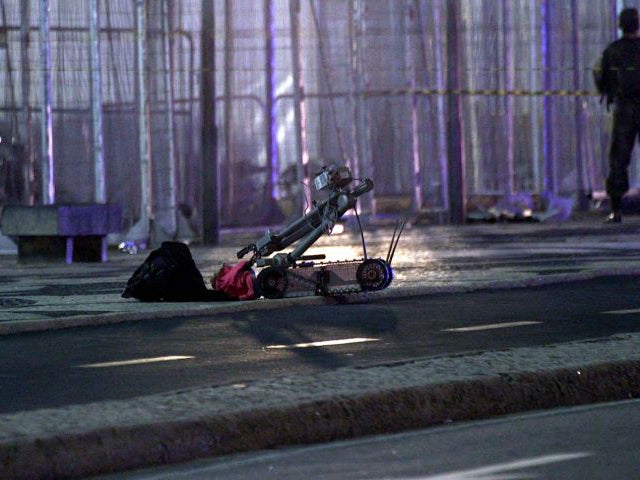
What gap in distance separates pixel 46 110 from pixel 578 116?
30.5 feet

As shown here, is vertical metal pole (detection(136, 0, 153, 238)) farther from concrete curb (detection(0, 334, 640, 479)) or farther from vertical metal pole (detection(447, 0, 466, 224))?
concrete curb (detection(0, 334, 640, 479))

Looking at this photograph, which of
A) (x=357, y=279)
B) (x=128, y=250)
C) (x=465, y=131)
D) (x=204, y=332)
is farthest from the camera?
(x=465, y=131)

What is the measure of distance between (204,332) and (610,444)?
411cm

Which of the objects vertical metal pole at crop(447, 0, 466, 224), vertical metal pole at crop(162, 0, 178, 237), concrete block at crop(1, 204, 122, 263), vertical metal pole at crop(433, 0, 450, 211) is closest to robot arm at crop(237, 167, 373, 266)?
concrete block at crop(1, 204, 122, 263)

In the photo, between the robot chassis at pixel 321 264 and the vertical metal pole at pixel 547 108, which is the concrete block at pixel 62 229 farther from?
the vertical metal pole at pixel 547 108

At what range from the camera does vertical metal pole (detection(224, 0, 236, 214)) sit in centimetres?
2306

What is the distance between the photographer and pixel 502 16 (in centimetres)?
2661

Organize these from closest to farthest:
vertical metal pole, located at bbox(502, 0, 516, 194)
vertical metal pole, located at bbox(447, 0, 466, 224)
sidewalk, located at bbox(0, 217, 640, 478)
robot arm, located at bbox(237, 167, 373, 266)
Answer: sidewalk, located at bbox(0, 217, 640, 478)
robot arm, located at bbox(237, 167, 373, 266)
vertical metal pole, located at bbox(447, 0, 466, 224)
vertical metal pole, located at bbox(502, 0, 516, 194)

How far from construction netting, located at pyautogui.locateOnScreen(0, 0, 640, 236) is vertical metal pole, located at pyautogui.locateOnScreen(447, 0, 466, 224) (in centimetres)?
3

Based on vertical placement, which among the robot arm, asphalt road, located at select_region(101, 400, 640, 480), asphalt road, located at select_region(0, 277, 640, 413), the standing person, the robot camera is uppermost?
the standing person

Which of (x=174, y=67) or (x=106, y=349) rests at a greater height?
(x=174, y=67)

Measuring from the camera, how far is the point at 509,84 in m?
26.7

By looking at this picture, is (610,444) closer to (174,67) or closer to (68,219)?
(68,219)

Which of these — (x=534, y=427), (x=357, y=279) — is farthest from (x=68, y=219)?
(x=534, y=427)
